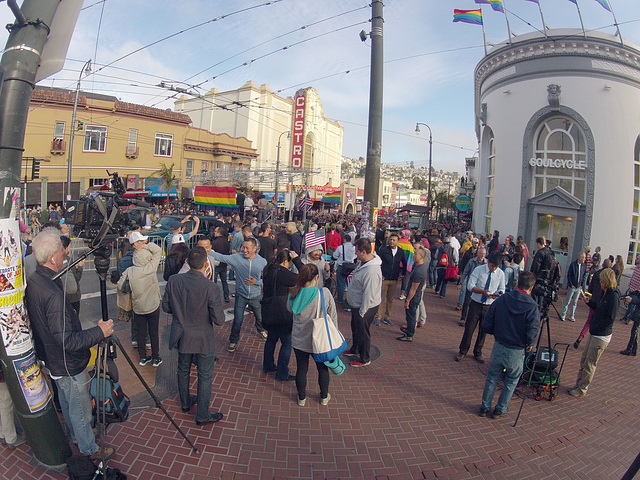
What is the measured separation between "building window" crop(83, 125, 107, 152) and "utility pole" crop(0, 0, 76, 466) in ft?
81.4

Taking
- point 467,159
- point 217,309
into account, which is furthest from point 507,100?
point 467,159

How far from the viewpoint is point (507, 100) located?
1517 cm

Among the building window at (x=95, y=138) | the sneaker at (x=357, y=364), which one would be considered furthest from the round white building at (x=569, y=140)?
the building window at (x=95, y=138)

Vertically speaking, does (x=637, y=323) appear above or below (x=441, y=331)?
above

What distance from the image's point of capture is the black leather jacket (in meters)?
2.82

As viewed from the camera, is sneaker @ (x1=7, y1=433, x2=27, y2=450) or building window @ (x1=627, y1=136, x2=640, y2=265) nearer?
sneaker @ (x1=7, y1=433, x2=27, y2=450)

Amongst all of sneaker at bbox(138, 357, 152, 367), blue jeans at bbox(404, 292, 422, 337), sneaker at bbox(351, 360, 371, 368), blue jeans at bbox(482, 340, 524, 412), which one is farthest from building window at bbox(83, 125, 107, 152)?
blue jeans at bbox(482, 340, 524, 412)

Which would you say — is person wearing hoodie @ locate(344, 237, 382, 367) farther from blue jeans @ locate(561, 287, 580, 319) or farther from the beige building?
the beige building

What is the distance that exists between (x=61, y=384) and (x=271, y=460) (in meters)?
1.90

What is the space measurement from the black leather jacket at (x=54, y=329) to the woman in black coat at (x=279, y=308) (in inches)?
78.5

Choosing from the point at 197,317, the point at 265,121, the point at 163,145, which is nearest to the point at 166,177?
the point at 163,145

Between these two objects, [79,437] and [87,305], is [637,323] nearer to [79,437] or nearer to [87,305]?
[79,437]

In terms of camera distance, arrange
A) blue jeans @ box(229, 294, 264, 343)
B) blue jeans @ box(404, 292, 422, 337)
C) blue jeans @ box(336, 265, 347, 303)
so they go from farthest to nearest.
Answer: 1. blue jeans @ box(336, 265, 347, 303)
2. blue jeans @ box(404, 292, 422, 337)
3. blue jeans @ box(229, 294, 264, 343)

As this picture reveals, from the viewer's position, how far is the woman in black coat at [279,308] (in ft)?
14.9
